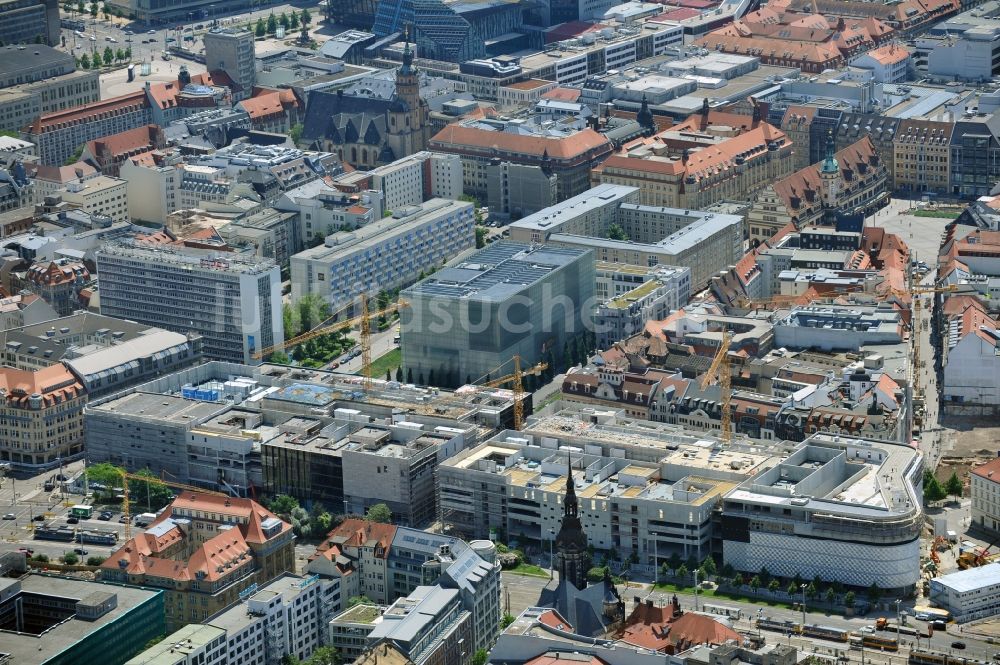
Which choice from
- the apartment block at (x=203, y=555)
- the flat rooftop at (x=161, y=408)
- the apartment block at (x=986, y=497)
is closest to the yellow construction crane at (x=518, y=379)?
the flat rooftop at (x=161, y=408)

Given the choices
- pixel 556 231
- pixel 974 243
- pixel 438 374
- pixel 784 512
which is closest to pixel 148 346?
pixel 438 374

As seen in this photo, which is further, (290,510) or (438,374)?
(438,374)

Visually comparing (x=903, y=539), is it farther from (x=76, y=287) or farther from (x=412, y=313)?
(x=76, y=287)

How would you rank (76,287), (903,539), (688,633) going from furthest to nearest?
(76,287), (903,539), (688,633)

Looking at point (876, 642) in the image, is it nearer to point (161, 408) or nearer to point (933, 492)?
point (933, 492)

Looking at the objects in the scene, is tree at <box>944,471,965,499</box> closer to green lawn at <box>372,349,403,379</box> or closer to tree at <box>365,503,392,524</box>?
tree at <box>365,503,392,524</box>
